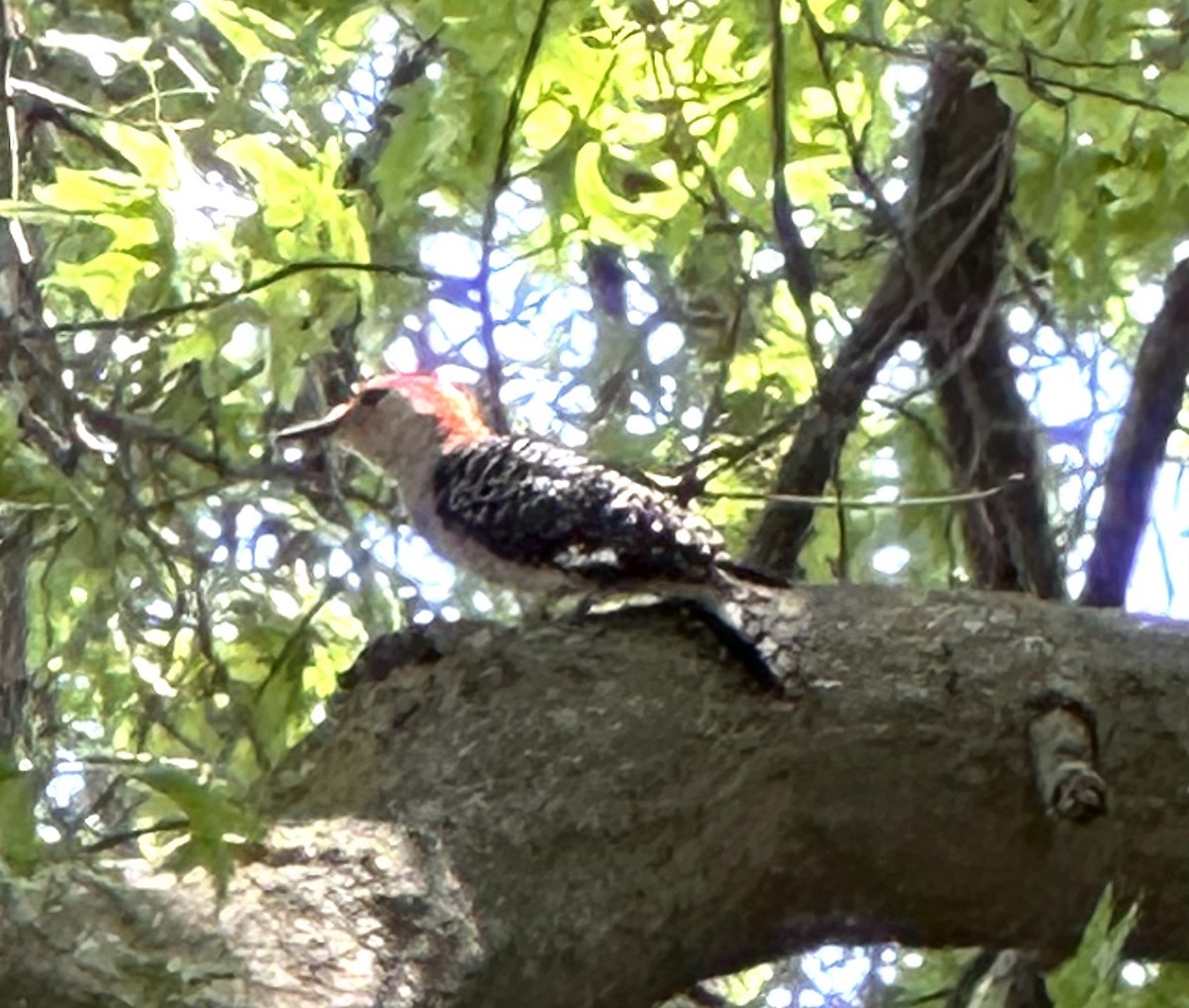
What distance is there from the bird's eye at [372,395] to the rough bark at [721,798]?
752mm

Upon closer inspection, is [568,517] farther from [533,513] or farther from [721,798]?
[721,798]

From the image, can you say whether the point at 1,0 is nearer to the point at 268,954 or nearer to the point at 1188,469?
the point at 268,954

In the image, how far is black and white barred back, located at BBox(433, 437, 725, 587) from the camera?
6.06 ft

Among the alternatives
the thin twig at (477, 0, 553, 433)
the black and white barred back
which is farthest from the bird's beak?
the thin twig at (477, 0, 553, 433)

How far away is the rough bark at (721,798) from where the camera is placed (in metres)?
1.50

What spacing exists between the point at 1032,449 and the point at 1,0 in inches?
48.5

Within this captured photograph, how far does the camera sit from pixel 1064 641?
1.78m

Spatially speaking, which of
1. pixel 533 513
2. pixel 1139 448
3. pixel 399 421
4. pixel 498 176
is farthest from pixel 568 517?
pixel 1139 448

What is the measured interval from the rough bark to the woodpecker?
87mm

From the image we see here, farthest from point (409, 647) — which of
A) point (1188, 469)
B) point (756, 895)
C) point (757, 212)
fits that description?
point (1188, 469)

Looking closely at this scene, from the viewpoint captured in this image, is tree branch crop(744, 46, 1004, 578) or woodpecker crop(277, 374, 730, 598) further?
tree branch crop(744, 46, 1004, 578)

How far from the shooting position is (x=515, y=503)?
6.79ft

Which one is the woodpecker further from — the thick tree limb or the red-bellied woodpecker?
the thick tree limb

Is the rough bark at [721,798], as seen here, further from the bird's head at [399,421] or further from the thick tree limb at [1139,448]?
the bird's head at [399,421]
